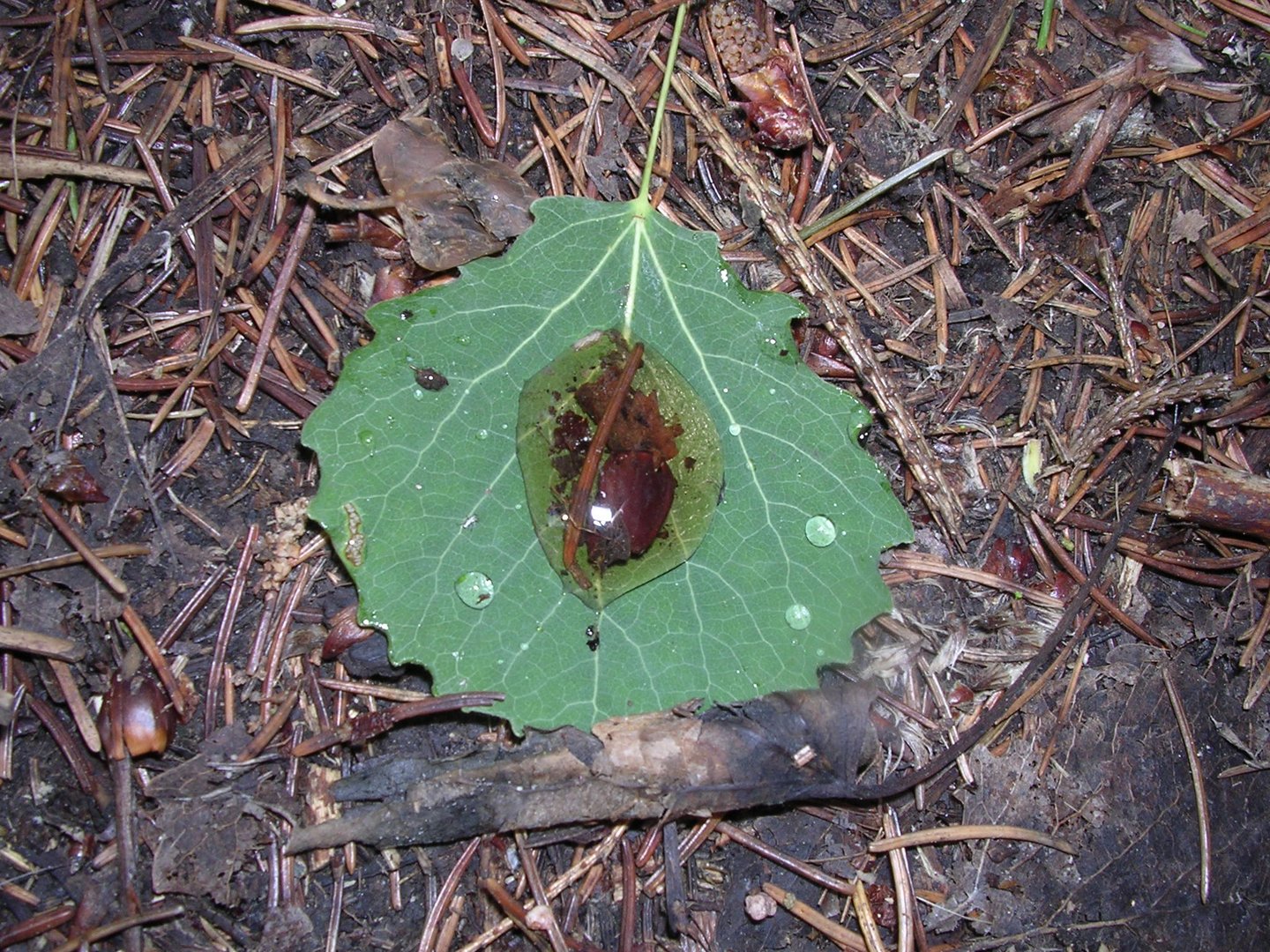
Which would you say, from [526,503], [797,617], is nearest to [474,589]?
[526,503]

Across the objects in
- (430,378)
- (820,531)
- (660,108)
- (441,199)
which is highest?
(660,108)

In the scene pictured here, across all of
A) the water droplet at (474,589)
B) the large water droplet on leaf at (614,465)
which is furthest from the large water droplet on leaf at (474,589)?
the large water droplet on leaf at (614,465)

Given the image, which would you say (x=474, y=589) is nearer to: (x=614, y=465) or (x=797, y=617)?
(x=614, y=465)

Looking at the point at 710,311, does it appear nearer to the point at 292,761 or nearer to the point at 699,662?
the point at 699,662

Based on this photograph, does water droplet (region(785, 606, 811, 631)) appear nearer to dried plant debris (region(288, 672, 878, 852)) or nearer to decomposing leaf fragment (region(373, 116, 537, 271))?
dried plant debris (region(288, 672, 878, 852))

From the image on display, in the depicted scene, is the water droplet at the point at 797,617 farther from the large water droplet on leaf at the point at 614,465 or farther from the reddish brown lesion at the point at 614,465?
the reddish brown lesion at the point at 614,465

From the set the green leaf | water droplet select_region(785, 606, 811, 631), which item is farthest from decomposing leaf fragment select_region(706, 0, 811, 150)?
water droplet select_region(785, 606, 811, 631)
